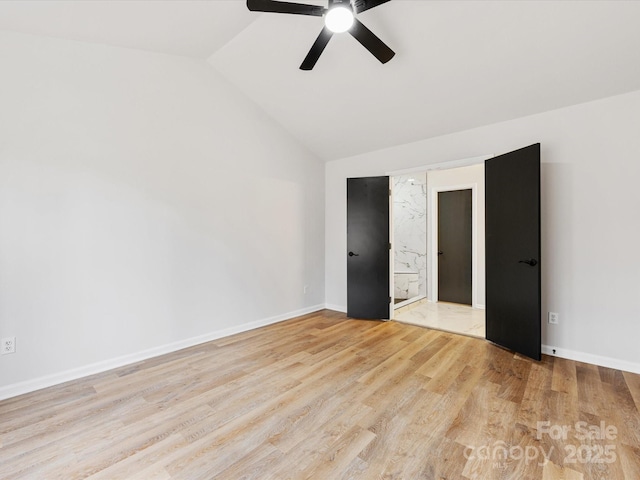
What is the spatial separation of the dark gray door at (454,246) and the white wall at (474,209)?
0.12 meters

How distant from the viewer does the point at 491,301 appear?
136 inches

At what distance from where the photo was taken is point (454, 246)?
5535mm

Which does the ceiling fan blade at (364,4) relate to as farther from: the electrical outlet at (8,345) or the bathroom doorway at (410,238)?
the bathroom doorway at (410,238)

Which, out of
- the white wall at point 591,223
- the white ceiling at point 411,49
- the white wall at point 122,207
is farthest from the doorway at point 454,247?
the white wall at point 122,207

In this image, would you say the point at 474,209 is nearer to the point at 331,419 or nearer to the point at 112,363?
the point at 331,419

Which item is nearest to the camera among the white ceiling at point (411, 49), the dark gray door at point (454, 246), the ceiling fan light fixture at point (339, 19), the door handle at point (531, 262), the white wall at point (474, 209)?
the ceiling fan light fixture at point (339, 19)

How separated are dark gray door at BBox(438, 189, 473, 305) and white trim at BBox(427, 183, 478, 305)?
0.08 meters

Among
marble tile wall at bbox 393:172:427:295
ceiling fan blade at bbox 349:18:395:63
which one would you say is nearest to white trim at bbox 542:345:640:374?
marble tile wall at bbox 393:172:427:295

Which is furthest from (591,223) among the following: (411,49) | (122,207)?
(122,207)

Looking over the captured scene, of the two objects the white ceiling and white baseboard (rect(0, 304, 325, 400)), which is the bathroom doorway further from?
white baseboard (rect(0, 304, 325, 400))

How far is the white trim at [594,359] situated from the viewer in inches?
107

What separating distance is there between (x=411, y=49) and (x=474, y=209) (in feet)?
10.7

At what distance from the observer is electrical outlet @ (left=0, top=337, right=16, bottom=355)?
2369mm

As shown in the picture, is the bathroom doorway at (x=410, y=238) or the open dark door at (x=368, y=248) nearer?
the open dark door at (x=368, y=248)
